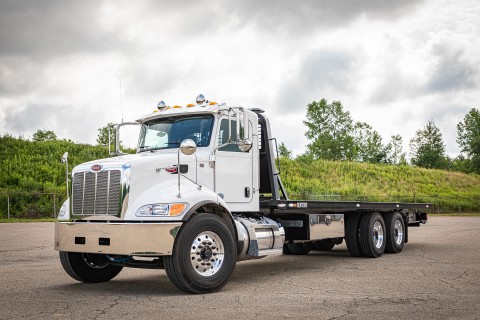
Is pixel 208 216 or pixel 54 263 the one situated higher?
pixel 208 216

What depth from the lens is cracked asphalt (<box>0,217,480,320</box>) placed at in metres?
6.95

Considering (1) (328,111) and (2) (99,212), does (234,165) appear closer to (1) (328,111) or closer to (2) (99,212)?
(2) (99,212)

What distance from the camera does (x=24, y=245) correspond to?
1831 centimetres

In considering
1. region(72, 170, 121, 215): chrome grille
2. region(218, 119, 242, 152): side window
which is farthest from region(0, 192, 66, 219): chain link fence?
region(218, 119, 242, 152): side window

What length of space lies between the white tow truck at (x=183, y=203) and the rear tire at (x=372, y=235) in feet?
7.78

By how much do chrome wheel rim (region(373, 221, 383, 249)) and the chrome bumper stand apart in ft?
23.7

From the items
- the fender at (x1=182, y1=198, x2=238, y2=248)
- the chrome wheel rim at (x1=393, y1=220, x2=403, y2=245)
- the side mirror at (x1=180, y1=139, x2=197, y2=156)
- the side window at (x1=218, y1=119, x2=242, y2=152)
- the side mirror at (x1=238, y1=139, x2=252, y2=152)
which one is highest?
the side window at (x1=218, y1=119, x2=242, y2=152)

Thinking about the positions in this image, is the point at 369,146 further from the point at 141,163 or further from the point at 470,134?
the point at 141,163

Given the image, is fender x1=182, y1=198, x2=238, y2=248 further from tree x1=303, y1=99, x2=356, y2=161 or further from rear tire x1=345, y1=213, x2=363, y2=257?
tree x1=303, y1=99, x2=356, y2=161

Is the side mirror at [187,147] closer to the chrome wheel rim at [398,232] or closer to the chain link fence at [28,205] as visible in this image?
the chrome wheel rim at [398,232]

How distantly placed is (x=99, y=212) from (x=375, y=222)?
7.53m

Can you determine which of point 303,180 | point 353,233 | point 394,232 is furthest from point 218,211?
point 303,180

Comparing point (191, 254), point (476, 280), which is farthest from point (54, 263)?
point (476, 280)

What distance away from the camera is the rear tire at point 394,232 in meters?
14.6
